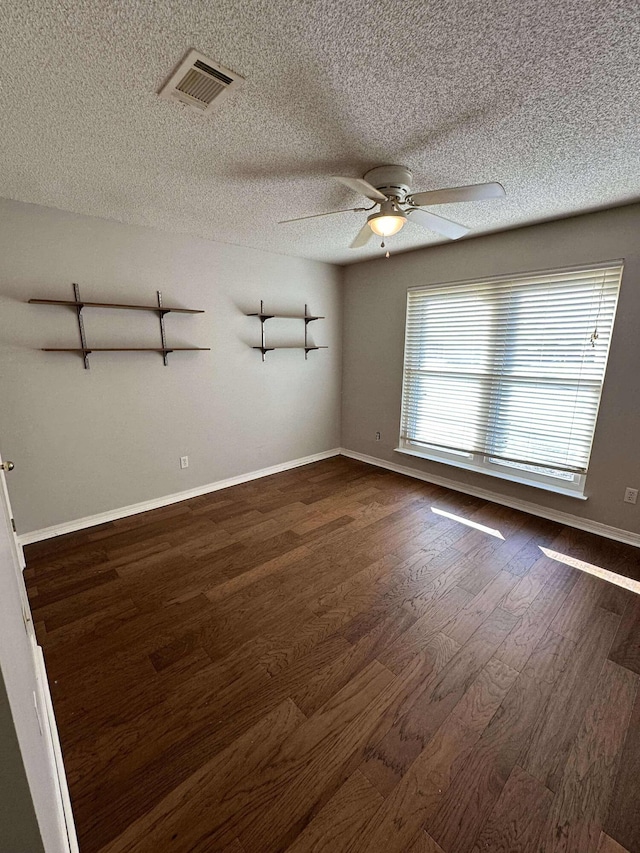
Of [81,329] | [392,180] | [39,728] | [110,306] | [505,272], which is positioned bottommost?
[39,728]

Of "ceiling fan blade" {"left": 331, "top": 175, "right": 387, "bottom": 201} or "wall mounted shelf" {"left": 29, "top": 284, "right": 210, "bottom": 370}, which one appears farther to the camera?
"wall mounted shelf" {"left": 29, "top": 284, "right": 210, "bottom": 370}

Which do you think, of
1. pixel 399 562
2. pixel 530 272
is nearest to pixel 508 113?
pixel 530 272

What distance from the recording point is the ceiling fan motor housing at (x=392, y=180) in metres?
2.01

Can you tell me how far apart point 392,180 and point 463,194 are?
1.54ft

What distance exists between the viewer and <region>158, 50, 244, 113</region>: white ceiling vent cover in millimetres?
1304

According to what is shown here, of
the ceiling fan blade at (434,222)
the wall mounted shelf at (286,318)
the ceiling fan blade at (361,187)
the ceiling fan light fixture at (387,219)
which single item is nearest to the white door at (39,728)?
the ceiling fan blade at (361,187)

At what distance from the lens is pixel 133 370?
309 cm

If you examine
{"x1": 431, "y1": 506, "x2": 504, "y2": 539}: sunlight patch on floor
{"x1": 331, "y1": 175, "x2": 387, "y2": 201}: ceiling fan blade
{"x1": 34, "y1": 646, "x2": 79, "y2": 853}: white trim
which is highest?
{"x1": 331, "y1": 175, "x2": 387, "y2": 201}: ceiling fan blade

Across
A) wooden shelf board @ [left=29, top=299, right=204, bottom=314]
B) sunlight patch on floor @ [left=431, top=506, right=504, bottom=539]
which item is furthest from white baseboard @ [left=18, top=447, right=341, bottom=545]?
sunlight patch on floor @ [left=431, top=506, right=504, bottom=539]

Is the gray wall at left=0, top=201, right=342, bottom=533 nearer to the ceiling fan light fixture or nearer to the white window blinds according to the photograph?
the white window blinds

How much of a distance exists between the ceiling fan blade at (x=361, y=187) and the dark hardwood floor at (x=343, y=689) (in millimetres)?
2295

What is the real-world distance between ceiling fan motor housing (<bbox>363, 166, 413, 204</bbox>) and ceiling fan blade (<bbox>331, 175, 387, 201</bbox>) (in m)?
0.13

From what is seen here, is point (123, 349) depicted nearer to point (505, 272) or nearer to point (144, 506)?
point (144, 506)

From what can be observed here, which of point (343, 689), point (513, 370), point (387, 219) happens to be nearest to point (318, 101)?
point (387, 219)
